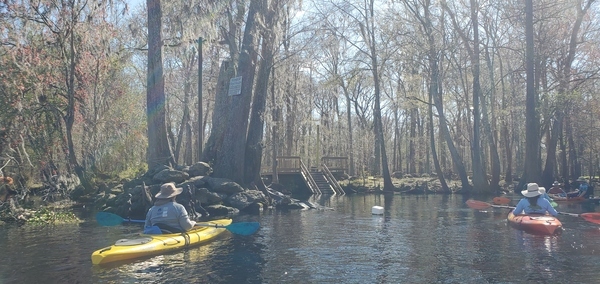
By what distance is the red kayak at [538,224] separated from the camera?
12242 millimetres

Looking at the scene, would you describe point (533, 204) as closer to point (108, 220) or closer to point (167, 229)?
point (167, 229)

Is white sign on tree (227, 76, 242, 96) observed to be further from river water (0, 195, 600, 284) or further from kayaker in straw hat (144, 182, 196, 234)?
kayaker in straw hat (144, 182, 196, 234)

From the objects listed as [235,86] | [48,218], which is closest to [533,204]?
[235,86]

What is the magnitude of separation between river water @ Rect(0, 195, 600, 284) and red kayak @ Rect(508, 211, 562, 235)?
9.6 inches

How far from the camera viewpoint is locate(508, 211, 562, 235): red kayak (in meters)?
12.2

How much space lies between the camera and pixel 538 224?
40.9 feet

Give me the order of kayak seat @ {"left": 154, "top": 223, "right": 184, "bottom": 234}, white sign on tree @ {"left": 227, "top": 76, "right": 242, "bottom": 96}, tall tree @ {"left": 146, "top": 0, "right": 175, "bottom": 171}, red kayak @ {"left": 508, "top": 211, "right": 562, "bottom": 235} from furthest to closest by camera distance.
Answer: white sign on tree @ {"left": 227, "top": 76, "right": 242, "bottom": 96}
tall tree @ {"left": 146, "top": 0, "right": 175, "bottom": 171}
red kayak @ {"left": 508, "top": 211, "right": 562, "bottom": 235}
kayak seat @ {"left": 154, "top": 223, "right": 184, "bottom": 234}

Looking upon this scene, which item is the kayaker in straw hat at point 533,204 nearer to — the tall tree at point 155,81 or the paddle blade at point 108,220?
the paddle blade at point 108,220

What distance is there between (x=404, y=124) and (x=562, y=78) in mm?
27103

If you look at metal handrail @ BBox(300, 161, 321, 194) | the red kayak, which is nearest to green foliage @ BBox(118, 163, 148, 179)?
metal handrail @ BBox(300, 161, 321, 194)

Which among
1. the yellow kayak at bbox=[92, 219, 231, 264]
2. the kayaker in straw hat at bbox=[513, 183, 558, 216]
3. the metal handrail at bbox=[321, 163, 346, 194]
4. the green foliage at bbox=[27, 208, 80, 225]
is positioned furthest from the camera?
the metal handrail at bbox=[321, 163, 346, 194]

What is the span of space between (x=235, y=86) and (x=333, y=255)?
1213 centimetres

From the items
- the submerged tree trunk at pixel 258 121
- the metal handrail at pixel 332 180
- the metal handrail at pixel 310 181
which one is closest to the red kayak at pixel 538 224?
the submerged tree trunk at pixel 258 121

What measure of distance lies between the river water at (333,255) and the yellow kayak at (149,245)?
0.16 m
